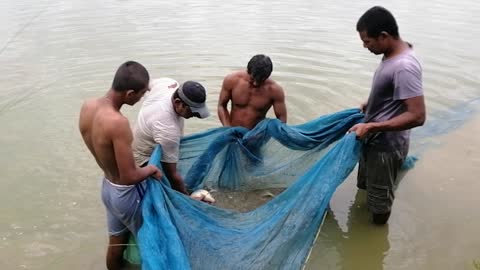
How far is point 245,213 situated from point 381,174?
49.2 inches

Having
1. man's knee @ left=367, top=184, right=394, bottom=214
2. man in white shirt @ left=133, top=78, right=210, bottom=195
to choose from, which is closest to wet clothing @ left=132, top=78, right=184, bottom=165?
man in white shirt @ left=133, top=78, right=210, bottom=195

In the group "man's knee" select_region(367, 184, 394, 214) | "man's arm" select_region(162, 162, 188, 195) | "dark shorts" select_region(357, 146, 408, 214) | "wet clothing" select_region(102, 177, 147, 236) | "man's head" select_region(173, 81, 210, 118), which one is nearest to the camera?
"wet clothing" select_region(102, 177, 147, 236)

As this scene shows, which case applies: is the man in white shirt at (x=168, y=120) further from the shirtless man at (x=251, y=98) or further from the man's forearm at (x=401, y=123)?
the man's forearm at (x=401, y=123)

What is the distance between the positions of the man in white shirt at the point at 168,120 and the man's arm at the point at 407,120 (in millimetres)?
1280

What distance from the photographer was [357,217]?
4188 mm

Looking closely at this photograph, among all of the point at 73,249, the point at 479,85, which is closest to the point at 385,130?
the point at 73,249

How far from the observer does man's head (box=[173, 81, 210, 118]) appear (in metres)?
3.02

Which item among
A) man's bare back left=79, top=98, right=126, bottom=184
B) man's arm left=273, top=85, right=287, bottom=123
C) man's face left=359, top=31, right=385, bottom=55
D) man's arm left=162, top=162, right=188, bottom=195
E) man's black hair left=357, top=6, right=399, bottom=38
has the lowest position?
man's arm left=162, top=162, right=188, bottom=195

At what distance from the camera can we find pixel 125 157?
8.51 feet

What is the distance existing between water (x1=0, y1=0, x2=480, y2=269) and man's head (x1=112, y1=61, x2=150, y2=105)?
68.6 inches

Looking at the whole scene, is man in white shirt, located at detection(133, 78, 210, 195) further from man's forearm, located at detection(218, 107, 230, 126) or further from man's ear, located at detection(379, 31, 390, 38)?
man's ear, located at detection(379, 31, 390, 38)

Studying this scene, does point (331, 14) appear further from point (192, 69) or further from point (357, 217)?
point (357, 217)

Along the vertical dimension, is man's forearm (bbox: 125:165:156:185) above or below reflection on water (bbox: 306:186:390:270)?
above

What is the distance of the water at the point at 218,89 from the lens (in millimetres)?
3900
